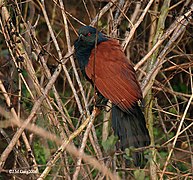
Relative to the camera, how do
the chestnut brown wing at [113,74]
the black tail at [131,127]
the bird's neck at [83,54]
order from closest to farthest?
the black tail at [131,127], the chestnut brown wing at [113,74], the bird's neck at [83,54]

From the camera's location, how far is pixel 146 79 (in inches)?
98.1

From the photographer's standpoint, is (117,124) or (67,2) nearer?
(117,124)

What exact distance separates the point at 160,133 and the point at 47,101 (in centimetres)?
223

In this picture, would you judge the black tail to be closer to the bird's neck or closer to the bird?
the bird

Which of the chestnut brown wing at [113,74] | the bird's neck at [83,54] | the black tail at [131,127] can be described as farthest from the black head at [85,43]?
the black tail at [131,127]

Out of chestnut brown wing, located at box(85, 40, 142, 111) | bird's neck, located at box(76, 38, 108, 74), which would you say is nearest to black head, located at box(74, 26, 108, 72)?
bird's neck, located at box(76, 38, 108, 74)

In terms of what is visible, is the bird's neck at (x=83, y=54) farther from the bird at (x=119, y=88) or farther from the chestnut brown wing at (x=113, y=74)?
the chestnut brown wing at (x=113, y=74)

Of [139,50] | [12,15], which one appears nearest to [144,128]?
Result: [12,15]

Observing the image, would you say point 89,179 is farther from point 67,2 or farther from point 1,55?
point 67,2

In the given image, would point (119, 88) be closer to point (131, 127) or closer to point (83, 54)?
point (131, 127)

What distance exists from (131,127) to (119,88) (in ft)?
0.75

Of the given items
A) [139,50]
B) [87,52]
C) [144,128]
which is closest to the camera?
[144,128]

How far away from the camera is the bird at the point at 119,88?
8.08 feet

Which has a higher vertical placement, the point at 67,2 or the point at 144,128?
the point at 67,2
